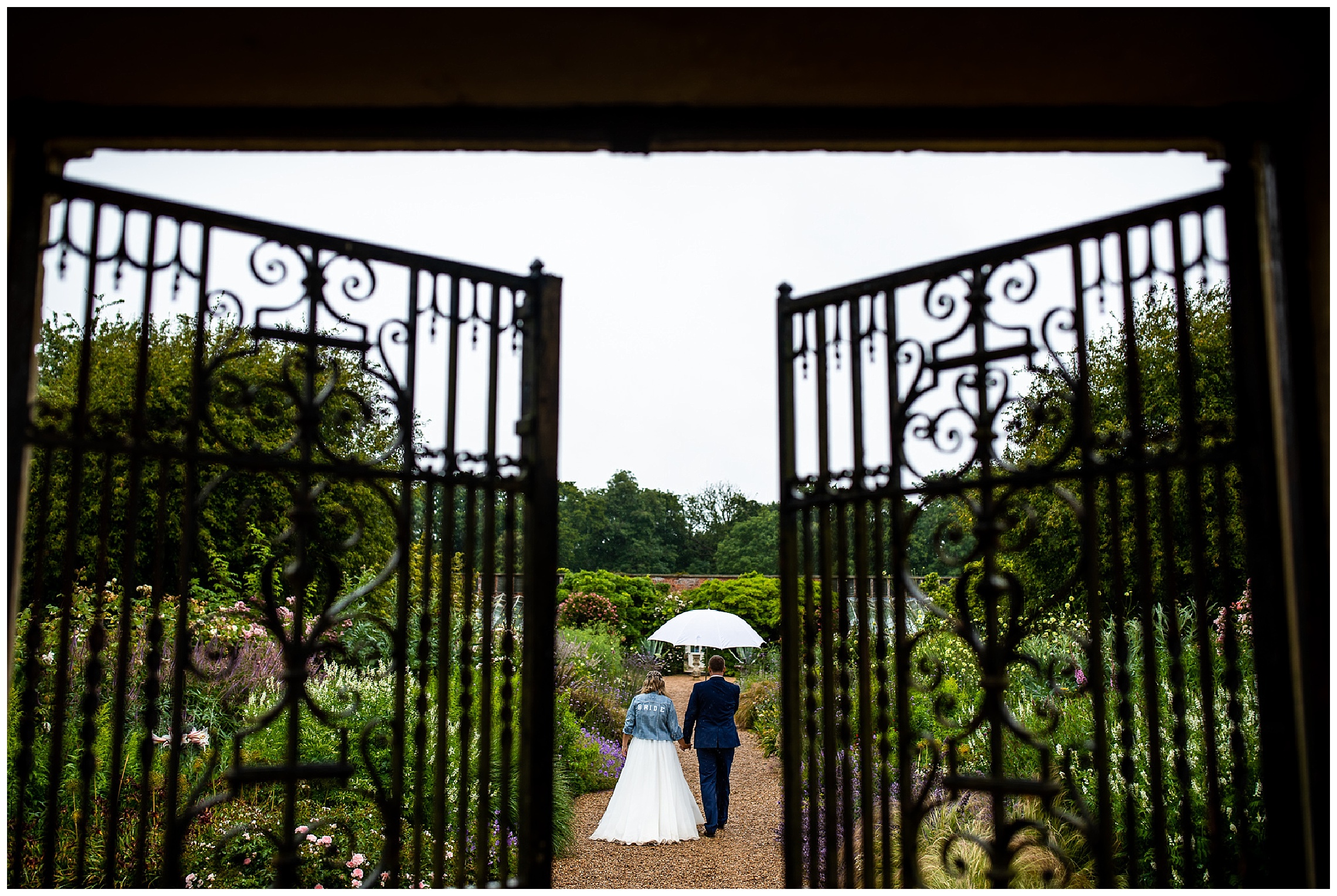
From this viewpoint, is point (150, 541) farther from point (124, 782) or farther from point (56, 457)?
point (124, 782)

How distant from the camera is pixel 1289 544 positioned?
5.19 ft

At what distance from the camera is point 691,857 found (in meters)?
6.28

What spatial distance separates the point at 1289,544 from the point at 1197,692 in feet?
13.7

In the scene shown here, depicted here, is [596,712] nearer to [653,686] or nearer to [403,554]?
[653,686]

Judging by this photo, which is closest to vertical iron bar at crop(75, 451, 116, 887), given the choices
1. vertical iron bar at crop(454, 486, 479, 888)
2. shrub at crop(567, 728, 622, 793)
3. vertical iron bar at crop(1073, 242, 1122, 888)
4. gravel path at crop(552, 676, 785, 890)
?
vertical iron bar at crop(454, 486, 479, 888)

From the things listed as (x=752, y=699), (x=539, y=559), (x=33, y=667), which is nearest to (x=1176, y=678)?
(x=539, y=559)

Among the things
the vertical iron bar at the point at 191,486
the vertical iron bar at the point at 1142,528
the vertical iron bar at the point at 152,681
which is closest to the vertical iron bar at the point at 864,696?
the vertical iron bar at the point at 1142,528

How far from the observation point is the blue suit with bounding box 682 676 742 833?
6.84 metres

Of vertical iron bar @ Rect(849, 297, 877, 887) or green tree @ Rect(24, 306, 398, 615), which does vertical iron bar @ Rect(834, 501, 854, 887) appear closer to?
vertical iron bar @ Rect(849, 297, 877, 887)

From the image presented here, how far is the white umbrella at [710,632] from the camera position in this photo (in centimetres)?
853

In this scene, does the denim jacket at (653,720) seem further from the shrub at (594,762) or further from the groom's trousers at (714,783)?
the shrub at (594,762)

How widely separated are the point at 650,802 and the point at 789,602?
15.5 ft

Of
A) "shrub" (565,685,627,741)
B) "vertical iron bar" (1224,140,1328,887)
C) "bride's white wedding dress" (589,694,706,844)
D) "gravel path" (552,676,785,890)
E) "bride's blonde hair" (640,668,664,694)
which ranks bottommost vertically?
"gravel path" (552,676,785,890)

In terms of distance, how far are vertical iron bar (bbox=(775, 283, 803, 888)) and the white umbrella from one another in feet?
19.5
